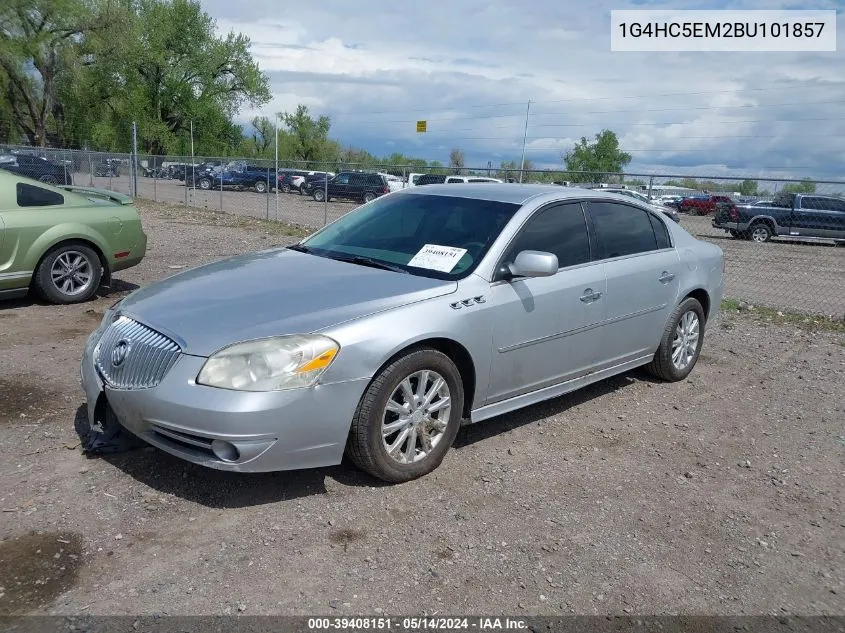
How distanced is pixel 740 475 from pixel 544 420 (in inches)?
50.1

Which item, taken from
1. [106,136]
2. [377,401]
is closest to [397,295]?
[377,401]

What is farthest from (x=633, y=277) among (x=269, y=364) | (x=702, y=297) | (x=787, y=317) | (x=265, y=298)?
(x=787, y=317)

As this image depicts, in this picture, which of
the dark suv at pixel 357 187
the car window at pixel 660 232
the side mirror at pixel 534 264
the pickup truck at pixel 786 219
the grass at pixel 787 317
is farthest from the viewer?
the dark suv at pixel 357 187

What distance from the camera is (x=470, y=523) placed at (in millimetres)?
3541

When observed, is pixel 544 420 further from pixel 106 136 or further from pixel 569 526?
pixel 106 136

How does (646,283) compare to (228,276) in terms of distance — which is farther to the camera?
(646,283)

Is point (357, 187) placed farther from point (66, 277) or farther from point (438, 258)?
point (438, 258)

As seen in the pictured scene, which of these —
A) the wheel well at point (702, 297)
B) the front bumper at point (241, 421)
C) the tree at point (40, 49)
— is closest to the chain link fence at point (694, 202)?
the wheel well at point (702, 297)

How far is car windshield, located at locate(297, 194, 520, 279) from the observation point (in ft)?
14.2

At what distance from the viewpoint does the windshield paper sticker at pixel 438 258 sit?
14.0 ft

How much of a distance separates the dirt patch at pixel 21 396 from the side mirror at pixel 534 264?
3162 mm

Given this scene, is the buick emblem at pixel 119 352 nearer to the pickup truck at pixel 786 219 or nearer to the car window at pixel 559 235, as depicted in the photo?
the car window at pixel 559 235

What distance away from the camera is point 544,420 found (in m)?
4.98

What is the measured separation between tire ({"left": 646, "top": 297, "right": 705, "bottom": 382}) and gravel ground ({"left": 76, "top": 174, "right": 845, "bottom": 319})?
161 inches
